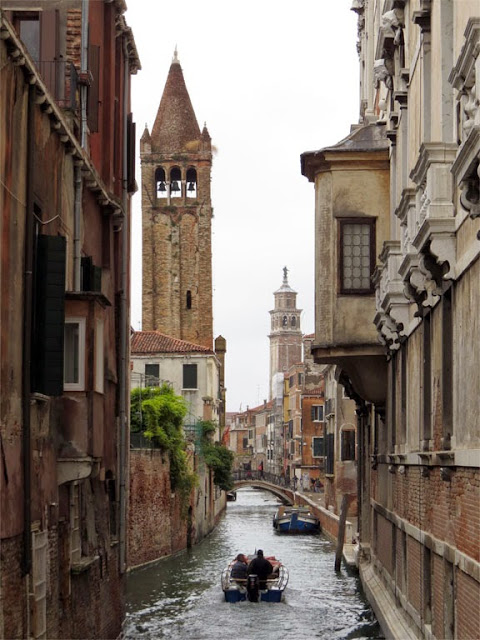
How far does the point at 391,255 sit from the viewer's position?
17.3 m

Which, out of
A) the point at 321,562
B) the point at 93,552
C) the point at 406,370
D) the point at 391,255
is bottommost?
the point at 321,562

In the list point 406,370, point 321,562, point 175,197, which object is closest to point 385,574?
point 406,370

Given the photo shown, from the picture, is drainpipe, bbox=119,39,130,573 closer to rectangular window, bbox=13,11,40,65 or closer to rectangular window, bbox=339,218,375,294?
rectangular window, bbox=13,11,40,65

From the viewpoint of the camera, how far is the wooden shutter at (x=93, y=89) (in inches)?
703

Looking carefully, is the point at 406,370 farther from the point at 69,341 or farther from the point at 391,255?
the point at 69,341

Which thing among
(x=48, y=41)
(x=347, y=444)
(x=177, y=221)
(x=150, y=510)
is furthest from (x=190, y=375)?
(x=48, y=41)

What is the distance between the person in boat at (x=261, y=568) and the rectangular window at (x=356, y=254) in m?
8.67

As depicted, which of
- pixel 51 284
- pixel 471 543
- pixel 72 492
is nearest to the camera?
pixel 471 543

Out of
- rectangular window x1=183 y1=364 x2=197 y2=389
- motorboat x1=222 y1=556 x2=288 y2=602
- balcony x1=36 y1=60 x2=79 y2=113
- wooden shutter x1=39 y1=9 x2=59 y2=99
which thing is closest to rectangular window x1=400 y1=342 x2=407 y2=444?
balcony x1=36 y1=60 x2=79 y2=113

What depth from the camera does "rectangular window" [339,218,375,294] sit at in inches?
834

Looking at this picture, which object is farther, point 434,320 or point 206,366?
point 206,366

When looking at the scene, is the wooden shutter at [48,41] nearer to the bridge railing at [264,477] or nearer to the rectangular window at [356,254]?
the rectangular window at [356,254]

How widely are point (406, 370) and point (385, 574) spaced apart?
17.3ft

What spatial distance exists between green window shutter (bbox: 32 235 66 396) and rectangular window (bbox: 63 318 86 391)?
40.8 inches
